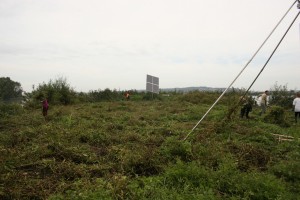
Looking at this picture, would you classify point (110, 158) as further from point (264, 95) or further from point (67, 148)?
point (264, 95)

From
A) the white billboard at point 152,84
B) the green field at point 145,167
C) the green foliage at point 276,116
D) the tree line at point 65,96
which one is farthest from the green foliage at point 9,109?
the white billboard at point 152,84

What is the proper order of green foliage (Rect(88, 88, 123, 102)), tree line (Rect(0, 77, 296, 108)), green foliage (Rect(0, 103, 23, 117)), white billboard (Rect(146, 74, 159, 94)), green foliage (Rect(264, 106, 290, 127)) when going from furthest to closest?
white billboard (Rect(146, 74, 159, 94))
green foliage (Rect(88, 88, 123, 102))
tree line (Rect(0, 77, 296, 108))
green foliage (Rect(0, 103, 23, 117))
green foliage (Rect(264, 106, 290, 127))

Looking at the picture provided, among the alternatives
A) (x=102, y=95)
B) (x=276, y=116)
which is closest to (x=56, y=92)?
(x=102, y=95)

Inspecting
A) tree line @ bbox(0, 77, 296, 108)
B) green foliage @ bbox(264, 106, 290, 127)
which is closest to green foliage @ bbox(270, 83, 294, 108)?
tree line @ bbox(0, 77, 296, 108)

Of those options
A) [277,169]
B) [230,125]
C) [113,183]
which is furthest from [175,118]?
[113,183]

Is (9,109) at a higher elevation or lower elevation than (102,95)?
lower

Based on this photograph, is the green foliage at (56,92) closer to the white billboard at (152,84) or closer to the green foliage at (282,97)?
the white billboard at (152,84)

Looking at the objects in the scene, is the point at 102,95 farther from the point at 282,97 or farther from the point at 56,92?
the point at 282,97

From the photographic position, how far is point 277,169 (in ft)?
18.8

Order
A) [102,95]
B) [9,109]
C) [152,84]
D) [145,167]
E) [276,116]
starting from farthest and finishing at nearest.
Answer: [152,84]
[102,95]
[9,109]
[276,116]
[145,167]

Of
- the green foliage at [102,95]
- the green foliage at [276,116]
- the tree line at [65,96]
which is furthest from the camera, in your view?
the green foliage at [102,95]

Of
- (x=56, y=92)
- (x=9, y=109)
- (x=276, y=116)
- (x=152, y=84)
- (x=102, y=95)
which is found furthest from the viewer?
(x=152, y=84)

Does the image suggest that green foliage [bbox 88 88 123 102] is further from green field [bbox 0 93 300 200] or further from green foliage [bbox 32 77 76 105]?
green field [bbox 0 93 300 200]

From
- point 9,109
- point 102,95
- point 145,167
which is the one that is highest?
point 102,95
